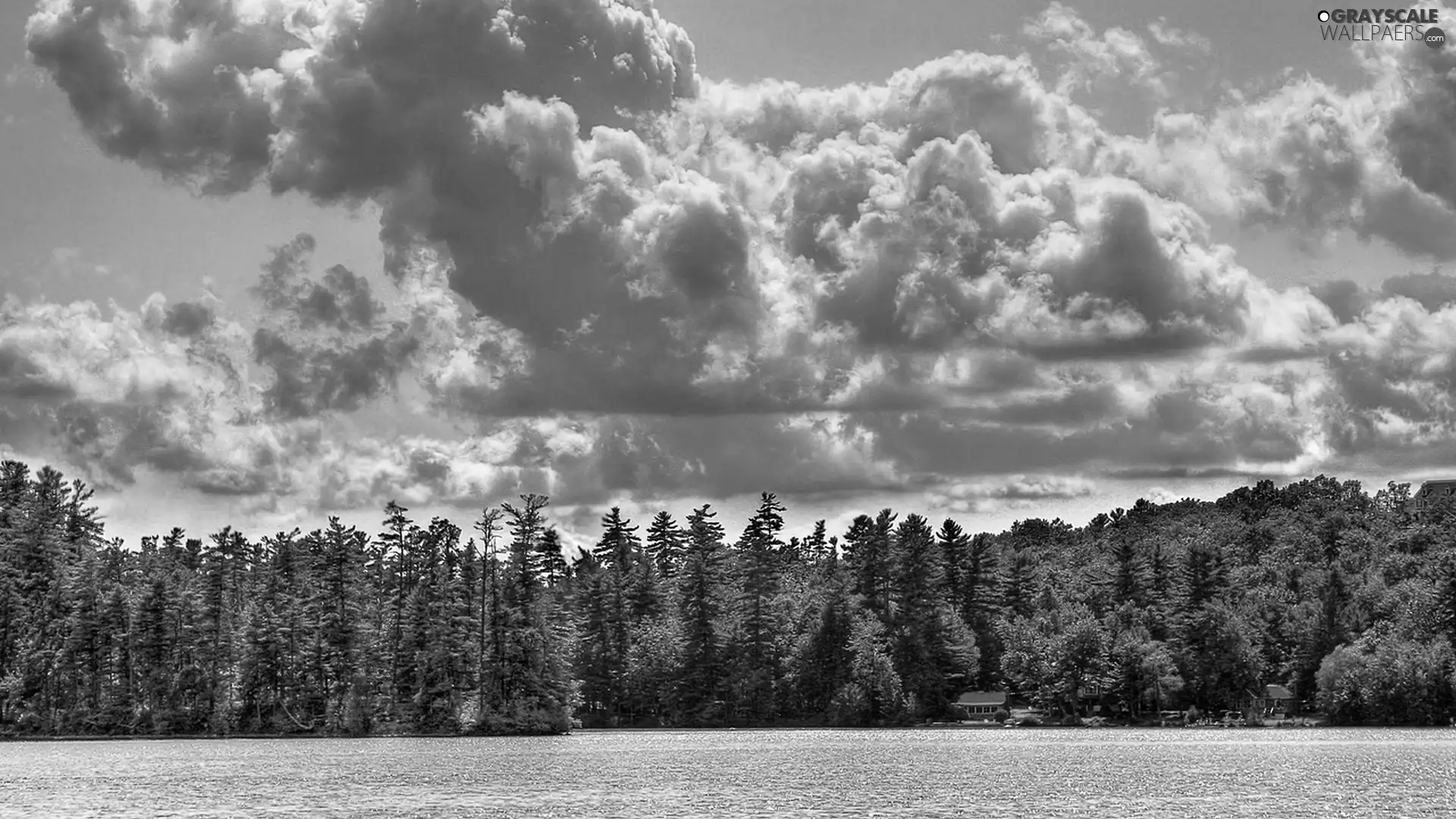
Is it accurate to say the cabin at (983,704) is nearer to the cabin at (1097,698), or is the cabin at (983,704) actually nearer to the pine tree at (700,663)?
the cabin at (1097,698)

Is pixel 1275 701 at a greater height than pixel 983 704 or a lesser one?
lesser

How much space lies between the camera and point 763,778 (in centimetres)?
8281

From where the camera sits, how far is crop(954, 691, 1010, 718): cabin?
6806 inches

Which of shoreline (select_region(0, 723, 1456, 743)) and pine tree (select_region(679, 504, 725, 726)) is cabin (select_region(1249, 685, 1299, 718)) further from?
pine tree (select_region(679, 504, 725, 726))

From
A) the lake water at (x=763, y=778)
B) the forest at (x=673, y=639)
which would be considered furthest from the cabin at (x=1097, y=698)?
the lake water at (x=763, y=778)

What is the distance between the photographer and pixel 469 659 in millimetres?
147250

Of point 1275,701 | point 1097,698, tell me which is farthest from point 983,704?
point 1275,701

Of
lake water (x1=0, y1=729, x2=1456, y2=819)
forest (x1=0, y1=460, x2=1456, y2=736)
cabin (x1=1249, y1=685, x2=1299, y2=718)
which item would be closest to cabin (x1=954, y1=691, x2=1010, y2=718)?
forest (x1=0, y1=460, x2=1456, y2=736)

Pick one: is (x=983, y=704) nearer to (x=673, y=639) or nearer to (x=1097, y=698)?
(x=1097, y=698)

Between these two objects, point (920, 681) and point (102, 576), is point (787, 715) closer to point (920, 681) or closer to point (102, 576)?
point (920, 681)

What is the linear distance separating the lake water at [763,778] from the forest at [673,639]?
14.4 m

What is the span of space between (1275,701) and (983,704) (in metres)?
31.7

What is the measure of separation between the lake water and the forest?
47.4 feet

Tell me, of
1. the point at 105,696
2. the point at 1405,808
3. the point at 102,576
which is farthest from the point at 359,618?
the point at 1405,808
